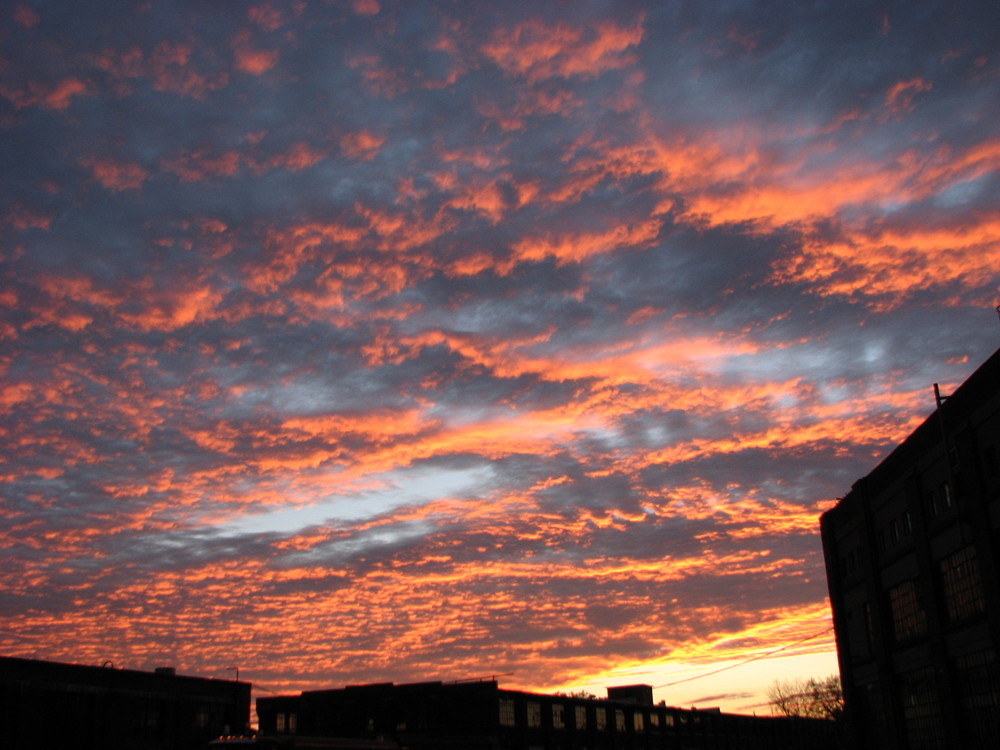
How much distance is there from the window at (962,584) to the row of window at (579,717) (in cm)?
4908

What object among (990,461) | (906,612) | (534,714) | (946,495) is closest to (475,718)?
(534,714)

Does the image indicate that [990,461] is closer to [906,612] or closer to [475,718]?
[906,612]

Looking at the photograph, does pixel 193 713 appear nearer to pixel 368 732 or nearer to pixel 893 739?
pixel 368 732

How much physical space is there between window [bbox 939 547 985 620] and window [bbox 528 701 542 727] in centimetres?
5168

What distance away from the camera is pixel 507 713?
8162 cm

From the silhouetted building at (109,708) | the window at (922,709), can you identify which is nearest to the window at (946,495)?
the window at (922,709)

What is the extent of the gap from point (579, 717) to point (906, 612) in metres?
52.7

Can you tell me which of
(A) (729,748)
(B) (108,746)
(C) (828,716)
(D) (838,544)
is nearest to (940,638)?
(D) (838,544)

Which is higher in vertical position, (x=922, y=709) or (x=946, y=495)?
(x=946, y=495)

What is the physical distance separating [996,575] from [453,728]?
56.2 meters

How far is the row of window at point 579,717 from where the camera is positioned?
82.0 metres

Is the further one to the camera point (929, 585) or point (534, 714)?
point (534, 714)

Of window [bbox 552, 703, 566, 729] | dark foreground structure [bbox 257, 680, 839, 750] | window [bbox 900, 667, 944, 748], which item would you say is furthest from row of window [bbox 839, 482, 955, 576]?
window [bbox 552, 703, 566, 729]

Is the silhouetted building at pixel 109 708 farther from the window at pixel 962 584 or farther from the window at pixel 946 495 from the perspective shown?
the window at pixel 946 495
